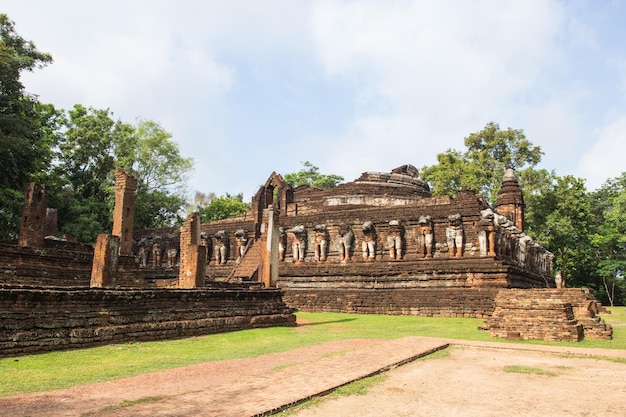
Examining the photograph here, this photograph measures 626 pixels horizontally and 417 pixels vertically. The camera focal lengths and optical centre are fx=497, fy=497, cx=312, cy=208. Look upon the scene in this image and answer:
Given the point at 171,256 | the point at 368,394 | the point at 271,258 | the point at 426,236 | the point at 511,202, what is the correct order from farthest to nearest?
the point at 511,202 < the point at 171,256 < the point at 426,236 < the point at 271,258 < the point at 368,394

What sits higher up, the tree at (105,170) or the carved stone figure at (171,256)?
the tree at (105,170)

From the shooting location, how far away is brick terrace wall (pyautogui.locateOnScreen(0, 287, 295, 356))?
7285 millimetres

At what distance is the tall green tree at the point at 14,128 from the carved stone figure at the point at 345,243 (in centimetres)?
1278

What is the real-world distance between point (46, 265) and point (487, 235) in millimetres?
14960

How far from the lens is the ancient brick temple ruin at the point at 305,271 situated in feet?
29.9

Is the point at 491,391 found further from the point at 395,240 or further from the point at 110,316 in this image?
the point at 395,240

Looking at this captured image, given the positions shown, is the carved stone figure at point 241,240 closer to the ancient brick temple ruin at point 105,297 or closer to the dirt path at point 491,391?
the ancient brick temple ruin at point 105,297

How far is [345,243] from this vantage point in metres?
22.1

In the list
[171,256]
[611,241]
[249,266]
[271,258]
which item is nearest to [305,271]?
[249,266]

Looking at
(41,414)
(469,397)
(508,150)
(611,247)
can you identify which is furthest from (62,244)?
Result: (611,247)

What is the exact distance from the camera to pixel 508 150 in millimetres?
38375

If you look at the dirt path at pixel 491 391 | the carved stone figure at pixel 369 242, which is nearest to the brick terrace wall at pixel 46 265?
the dirt path at pixel 491 391

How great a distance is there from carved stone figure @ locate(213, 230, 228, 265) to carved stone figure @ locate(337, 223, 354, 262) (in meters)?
6.93

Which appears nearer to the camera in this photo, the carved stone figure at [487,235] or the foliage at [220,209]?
the carved stone figure at [487,235]
